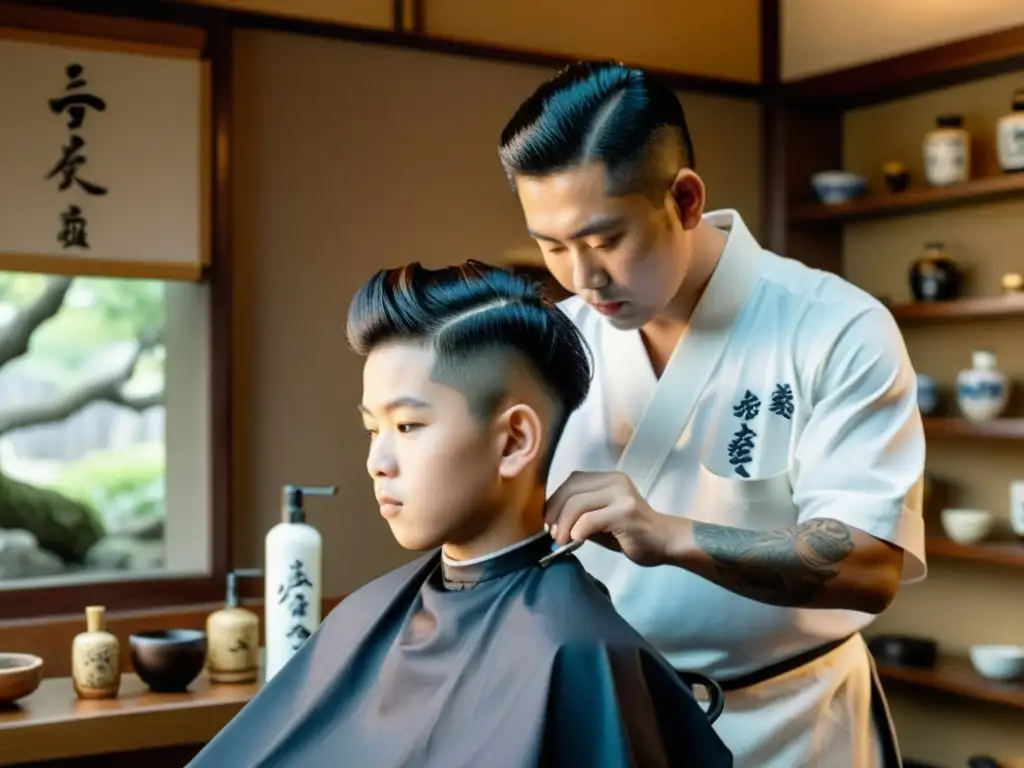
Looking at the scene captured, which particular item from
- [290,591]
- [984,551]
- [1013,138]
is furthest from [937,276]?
[290,591]

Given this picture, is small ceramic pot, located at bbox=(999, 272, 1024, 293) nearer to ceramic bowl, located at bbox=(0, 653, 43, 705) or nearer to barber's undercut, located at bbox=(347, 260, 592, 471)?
barber's undercut, located at bbox=(347, 260, 592, 471)

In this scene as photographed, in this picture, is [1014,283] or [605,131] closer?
[605,131]

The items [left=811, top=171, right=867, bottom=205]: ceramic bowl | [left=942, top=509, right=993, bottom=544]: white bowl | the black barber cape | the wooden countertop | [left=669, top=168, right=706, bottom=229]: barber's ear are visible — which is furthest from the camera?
[left=811, top=171, right=867, bottom=205]: ceramic bowl

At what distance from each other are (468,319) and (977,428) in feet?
9.87

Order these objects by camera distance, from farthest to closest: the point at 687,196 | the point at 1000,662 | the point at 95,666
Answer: the point at 1000,662 < the point at 95,666 < the point at 687,196

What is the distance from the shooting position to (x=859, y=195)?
4.77 meters

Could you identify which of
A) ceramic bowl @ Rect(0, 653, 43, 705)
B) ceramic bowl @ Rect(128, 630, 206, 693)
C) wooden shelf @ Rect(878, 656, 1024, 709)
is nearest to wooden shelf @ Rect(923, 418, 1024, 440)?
wooden shelf @ Rect(878, 656, 1024, 709)

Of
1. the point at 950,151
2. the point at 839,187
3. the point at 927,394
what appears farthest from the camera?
the point at 839,187

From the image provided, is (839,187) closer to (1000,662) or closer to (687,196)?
(1000,662)

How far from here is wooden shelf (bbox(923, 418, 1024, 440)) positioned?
4.09 m

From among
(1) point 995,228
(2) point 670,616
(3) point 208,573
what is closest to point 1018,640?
(1) point 995,228

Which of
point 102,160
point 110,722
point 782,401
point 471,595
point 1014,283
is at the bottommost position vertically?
point 110,722

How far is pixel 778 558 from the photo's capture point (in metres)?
1.66

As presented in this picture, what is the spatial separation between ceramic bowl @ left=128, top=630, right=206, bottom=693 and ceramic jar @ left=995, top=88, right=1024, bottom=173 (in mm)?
2889
